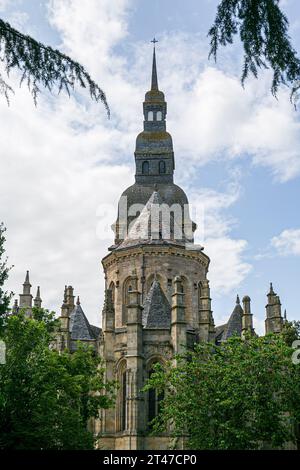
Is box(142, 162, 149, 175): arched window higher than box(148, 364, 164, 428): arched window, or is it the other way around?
box(142, 162, 149, 175): arched window

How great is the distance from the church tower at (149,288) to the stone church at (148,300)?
0.06m

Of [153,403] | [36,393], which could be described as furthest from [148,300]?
[36,393]

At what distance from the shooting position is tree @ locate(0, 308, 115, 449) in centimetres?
2188

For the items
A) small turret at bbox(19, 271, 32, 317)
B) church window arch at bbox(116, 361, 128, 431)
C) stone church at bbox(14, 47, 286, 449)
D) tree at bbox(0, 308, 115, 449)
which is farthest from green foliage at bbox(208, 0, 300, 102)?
small turret at bbox(19, 271, 32, 317)

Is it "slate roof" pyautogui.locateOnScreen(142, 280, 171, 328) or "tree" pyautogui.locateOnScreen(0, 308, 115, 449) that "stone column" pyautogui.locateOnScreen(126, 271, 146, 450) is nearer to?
"slate roof" pyautogui.locateOnScreen(142, 280, 171, 328)

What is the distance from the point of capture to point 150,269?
4575 centimetres

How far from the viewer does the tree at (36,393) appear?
21.9 meters

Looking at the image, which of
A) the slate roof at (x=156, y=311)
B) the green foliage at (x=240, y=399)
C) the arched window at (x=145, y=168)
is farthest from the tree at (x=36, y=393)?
the arched window at (x=145, y=168)

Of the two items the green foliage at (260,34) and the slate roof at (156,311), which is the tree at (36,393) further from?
the green foliage at (260,34)

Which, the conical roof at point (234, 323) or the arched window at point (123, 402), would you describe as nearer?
the arched window at point (123, 402)

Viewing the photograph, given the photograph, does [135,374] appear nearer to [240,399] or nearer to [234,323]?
[240,399]

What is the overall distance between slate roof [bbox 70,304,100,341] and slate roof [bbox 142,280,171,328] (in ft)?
22.7

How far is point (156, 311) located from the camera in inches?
1528
